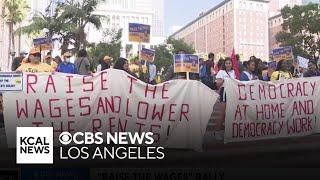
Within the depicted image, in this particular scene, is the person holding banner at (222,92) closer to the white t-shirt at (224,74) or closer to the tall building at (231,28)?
the white t-shirt at (224,74)

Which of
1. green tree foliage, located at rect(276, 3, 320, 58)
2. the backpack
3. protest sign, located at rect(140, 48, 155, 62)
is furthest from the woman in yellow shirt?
green tree foliage, located at rect(276, 3, 320, 58)

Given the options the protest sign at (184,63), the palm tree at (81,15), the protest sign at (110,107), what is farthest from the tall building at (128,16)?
the protest sign at (110,107)

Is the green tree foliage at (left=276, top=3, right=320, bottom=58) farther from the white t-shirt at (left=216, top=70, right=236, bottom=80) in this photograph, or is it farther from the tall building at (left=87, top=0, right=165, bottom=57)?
the white t-shirt at (left=216, top=70, right=236, bottom=80)

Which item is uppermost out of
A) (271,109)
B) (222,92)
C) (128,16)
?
(128,16)

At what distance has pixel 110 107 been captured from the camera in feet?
17.0

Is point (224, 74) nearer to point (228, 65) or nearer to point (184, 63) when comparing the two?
point (228, 65)

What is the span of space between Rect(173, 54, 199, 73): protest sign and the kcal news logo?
242 inches

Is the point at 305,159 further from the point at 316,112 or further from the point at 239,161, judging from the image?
the point at 316,112

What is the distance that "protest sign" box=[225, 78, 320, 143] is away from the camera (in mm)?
5793

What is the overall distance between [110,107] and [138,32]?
677 centimetres

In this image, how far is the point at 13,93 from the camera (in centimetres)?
490

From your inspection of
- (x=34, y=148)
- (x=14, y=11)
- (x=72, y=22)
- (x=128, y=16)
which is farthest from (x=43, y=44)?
(x=14, y=11)

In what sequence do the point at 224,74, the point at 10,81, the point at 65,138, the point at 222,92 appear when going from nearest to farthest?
the point at 65,138 → the point at 10,81 → the point at 222,92 → the point at 224,74

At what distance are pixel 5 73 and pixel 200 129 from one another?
6.08 ft
